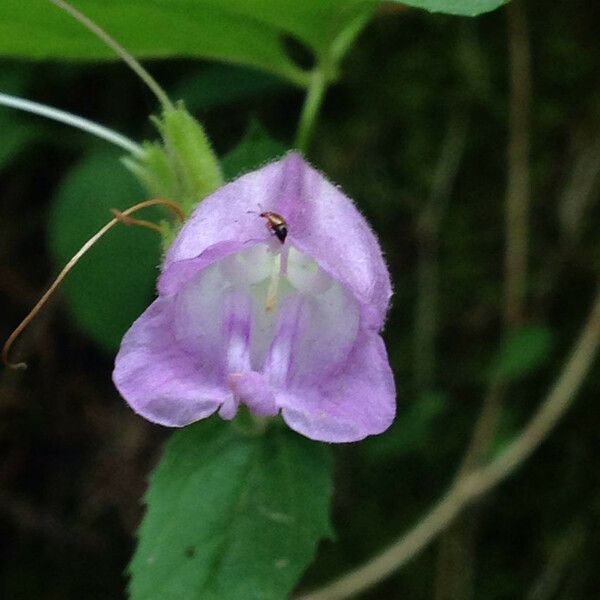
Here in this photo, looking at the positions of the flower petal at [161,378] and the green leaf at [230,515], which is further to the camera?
the green leaf at [230,515]

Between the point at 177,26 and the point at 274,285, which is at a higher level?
the point at 177,26

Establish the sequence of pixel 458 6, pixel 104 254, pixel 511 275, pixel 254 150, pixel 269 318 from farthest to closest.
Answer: pixel 511 275, pixel 104 254, pixel 254 150, pixel 269 318, pixel 458 6

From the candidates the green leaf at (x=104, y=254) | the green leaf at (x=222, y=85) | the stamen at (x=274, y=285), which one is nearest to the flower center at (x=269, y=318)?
the stamen at (x=274, y=285)

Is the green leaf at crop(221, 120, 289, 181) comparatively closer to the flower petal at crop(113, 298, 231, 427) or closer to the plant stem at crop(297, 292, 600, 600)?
the flower petal at crop(113, 298, 231, 427)

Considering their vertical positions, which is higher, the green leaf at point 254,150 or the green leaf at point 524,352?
the green leaf at point 254,150

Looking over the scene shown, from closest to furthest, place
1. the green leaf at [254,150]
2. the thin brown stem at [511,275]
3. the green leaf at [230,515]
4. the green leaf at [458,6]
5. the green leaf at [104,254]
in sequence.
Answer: the green leaf at [458,6] < the green leaf at [230,515] < the green leaf at [254,150] < the green leaf at [104,254] < the thin brown stem at [511,275]

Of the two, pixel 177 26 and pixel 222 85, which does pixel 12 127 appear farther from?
pixel 177 26

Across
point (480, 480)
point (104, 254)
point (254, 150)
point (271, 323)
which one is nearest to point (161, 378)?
point (271, 323)

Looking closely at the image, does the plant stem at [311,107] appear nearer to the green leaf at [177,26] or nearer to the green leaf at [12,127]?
the green leaf at [177,26]
